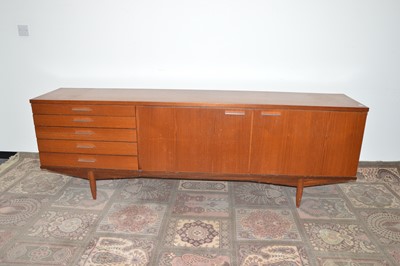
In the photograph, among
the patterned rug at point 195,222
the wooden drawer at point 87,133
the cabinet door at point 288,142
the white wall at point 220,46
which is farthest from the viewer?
the white wall at point 220,46

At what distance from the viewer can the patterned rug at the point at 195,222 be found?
1.72 m

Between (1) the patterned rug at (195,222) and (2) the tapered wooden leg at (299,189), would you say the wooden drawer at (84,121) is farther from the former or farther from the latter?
(2) the tapered wooden leg at (299,189)

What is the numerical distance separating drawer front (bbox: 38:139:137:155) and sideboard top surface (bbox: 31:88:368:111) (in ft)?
0.98

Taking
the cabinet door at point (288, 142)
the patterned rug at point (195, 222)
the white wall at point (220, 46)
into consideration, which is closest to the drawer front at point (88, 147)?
the patterned rug at point (195, 222)

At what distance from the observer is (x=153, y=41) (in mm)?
2502

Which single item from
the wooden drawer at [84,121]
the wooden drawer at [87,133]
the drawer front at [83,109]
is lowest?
the wooden drawer at [87,133]

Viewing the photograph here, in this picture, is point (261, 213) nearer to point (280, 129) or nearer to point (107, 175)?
point (280, 129)

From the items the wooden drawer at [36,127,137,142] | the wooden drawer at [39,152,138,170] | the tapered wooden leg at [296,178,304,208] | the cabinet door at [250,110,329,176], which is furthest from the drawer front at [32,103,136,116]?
the tapered wooden leg at [296,178,304,208]

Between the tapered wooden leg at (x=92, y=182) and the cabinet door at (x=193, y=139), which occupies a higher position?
the cabinet door at (x=193, y=139)

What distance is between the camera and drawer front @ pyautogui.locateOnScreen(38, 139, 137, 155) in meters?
2.13

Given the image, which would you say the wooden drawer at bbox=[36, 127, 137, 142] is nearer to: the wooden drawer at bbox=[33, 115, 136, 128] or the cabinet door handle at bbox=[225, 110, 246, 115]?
the wooden drawer at bbox=[33, 115, 136, 128]

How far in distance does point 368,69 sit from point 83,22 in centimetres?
241

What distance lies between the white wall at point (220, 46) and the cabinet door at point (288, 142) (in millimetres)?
625

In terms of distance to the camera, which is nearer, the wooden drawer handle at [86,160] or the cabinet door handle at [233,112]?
the cabinet door handle at [233,112]
